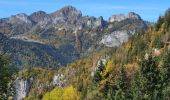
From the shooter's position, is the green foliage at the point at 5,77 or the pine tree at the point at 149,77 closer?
the green foliage at the point at 5,77

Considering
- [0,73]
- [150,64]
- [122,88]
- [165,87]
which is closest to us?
[0,73]

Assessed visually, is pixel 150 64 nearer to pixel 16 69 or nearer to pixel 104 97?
pixel 104 97

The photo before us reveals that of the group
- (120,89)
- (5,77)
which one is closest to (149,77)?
(120,89)

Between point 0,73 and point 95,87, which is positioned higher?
point 0,73

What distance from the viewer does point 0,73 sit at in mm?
32719

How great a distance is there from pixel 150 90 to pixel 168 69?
11.0m

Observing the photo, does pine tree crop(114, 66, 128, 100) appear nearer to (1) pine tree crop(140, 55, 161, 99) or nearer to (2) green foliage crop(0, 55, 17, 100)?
(1) pine tree crop(140, 55, 161, 99)

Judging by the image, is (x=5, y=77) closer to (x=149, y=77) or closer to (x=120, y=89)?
(x=149, y=77)

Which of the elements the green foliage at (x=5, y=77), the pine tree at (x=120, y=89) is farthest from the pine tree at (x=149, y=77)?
the green foliage at (x=5, y=77)

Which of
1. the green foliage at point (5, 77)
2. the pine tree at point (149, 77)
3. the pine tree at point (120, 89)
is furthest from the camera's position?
the pine tree at point (120, 89)

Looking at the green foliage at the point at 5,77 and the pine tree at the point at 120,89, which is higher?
the green foliage at the point at 5,77

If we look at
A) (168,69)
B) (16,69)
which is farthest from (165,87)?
(16,69)

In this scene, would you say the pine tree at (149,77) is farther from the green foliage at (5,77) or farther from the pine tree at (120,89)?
the green foliage at (5,77)

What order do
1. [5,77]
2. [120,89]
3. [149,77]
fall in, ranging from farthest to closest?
[120,89], [149,77], [5,77]
